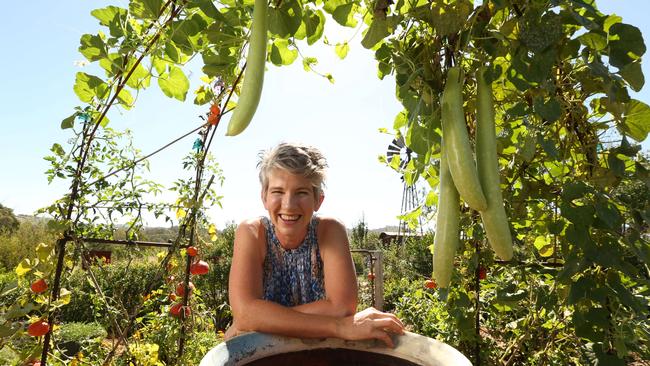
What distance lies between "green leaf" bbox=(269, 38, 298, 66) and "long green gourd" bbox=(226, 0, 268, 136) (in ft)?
2.64

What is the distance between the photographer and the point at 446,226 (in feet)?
2.26

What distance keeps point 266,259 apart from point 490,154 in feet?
3.15

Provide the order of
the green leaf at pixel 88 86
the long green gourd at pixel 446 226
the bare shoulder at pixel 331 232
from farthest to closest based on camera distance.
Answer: the bare shoulder at pixel 331 232, the green leaf at pixel 88 86, the long green gourd at pixel 446 226

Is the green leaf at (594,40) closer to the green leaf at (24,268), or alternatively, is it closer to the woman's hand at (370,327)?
the woman's hand at (370,327)

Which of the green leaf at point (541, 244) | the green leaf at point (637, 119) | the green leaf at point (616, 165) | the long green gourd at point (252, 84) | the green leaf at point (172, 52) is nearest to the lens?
the long green gourd at point (252, 84)

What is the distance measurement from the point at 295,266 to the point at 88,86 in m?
0.89

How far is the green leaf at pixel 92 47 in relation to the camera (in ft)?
3.60

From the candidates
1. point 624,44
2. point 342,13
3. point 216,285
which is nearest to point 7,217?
point 216,285

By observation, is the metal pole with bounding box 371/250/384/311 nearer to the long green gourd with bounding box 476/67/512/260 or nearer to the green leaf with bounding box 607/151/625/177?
the green leaf with bounding box 607/151/625/177

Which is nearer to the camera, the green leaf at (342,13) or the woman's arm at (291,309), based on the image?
the woman's arm at (291,309)

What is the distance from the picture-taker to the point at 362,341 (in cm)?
98

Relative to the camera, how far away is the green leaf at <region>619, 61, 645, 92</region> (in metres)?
0.80

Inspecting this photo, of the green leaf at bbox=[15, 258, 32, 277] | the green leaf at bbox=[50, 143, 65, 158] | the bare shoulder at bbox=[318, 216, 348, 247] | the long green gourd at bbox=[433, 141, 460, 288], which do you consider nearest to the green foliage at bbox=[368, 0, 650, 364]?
the long green gourd at bbox=[433, 141, 460, 288]

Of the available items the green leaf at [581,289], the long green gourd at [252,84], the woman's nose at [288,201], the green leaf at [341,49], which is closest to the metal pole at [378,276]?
the green leaf at [341,49]
